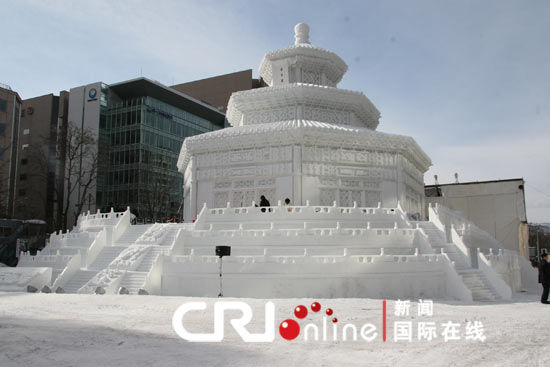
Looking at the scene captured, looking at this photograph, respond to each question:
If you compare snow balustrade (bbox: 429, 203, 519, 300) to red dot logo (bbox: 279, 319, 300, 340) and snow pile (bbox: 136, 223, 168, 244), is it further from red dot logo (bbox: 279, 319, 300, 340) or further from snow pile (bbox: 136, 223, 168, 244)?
snow pile (bbox: 136, 223, 168, 244)

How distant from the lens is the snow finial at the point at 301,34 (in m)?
39.8

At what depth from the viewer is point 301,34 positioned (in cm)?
3988

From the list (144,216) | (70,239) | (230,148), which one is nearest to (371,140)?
(230,148)

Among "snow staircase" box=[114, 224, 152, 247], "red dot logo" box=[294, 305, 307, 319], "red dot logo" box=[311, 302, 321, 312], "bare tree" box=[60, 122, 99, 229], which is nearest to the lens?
"red dot logo" box=[294, 305, 307, 319]

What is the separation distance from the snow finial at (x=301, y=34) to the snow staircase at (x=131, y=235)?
2182 centimetres

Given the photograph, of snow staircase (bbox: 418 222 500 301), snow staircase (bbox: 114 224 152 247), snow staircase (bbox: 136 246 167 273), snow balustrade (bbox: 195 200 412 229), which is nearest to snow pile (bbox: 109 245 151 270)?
snow staircase (bbox: 136 246 167 273)

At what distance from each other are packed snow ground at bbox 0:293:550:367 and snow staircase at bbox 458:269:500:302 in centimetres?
457

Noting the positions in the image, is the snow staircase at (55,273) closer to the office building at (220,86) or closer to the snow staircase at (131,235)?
the snow staircase at (131,235)

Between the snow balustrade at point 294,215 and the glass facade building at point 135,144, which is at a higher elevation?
the glass facade building at point 135,144

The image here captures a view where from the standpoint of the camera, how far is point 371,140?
31.5m

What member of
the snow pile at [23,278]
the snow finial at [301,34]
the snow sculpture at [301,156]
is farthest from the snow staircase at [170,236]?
the snow finial at [301,34]

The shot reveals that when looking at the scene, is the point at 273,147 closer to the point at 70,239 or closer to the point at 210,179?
the point at 210,179

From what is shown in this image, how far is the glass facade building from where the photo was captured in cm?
6400

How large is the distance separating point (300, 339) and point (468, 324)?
4689mm
